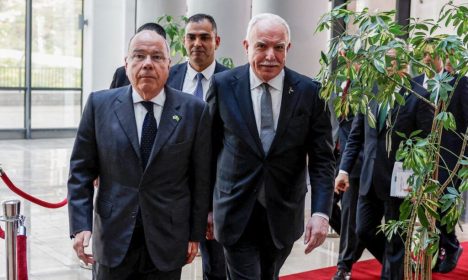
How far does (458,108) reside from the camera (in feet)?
21.4

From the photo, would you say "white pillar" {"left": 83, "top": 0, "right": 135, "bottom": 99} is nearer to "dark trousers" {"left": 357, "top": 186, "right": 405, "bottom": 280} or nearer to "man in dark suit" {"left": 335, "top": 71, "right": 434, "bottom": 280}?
"man in dark suit" {"left": 335, "top": 71, "right": 434, "bottom": 280}

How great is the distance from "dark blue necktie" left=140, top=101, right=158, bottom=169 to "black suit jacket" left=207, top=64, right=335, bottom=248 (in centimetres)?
65

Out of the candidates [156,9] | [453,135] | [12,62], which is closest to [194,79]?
[453,135]

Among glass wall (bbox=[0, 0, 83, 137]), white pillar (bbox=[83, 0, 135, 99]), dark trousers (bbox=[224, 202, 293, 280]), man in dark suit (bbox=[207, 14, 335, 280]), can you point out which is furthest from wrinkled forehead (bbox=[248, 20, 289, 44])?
glass wall (bbox=[0, 0, 83, 137])

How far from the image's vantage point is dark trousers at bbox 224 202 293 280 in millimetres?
4234

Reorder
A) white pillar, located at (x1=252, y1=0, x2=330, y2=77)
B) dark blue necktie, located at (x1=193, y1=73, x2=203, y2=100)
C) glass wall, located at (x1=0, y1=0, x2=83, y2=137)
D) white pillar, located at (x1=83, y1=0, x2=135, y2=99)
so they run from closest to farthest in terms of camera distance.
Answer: dark blue necktie, located at (x1=193, y1=73, x2=203, y2=100) < white pillar, located at (x1=252, y1=0, x2=330, y2=77) < white pillar, located at (x1=83, y1=0, x2=135, y2=99) < glass wall, located at (x1=0, y1=0, x2=83, y2=137)

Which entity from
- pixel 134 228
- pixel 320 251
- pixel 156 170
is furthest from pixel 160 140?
pixel 320 251

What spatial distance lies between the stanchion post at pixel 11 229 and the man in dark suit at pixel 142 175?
0.91 m

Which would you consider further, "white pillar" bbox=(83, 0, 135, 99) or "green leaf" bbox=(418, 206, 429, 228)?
"white pillar" bbox=(83, 0, 135, 99)

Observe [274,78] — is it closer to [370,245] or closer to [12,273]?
[12,273]

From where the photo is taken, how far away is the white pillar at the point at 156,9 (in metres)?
11.6

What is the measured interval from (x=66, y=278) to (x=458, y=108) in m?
3.58

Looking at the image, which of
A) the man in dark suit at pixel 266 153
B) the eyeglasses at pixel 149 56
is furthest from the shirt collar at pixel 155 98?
the man in dark suit at pixel 266 153

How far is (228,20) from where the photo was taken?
1053cm
